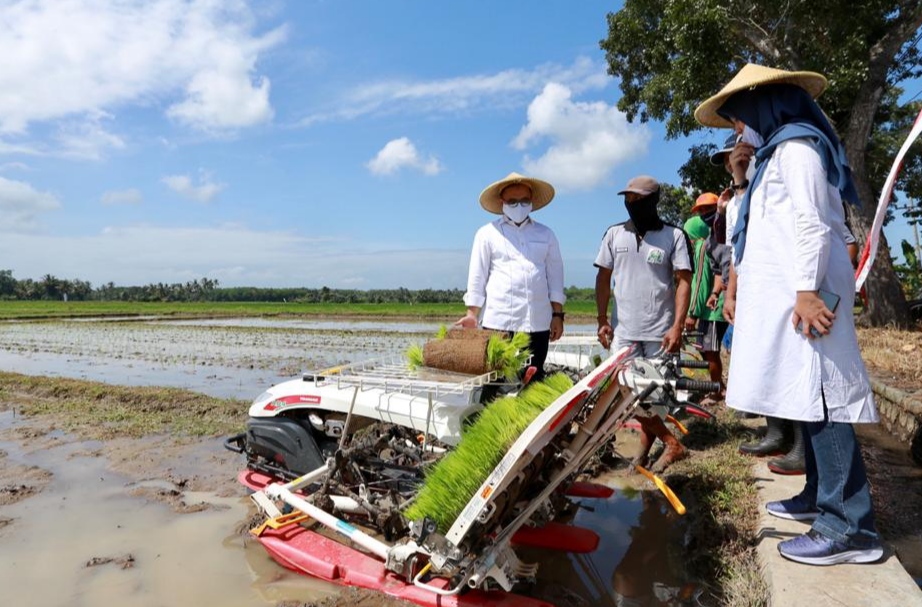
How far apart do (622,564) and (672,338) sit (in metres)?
1.40

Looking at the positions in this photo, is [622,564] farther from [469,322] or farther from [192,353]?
[192,353]

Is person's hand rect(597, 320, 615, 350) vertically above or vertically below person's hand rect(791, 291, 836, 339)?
below

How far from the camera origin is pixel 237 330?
22500 millimetres

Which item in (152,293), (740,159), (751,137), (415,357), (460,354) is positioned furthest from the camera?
(152,293)

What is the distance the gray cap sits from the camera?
3.65 meters

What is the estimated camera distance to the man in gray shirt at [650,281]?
369 centimetres

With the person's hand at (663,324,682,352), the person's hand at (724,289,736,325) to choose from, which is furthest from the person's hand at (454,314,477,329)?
the person's hand at (724,289,736,325)

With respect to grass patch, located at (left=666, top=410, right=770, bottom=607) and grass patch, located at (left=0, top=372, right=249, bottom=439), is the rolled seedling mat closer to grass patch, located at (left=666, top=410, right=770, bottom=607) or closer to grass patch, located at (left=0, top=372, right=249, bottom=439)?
grass patch, located at (left=666, top=410, right=770, bottom=607)

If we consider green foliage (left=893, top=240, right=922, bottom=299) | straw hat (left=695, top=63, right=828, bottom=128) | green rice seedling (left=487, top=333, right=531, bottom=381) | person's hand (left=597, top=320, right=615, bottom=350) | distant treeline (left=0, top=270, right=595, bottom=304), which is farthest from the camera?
distant treeline (left=0, top=270, right=595, bottom=304)

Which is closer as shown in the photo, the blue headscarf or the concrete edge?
the concrete edge

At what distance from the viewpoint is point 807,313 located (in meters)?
2.11

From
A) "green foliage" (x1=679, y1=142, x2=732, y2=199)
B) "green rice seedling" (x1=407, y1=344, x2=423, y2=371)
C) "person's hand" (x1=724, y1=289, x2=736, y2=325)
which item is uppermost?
"green foliage" (x1=679, y1=142, x2=732, y2=199)

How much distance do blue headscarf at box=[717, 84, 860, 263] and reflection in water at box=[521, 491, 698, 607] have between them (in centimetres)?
163

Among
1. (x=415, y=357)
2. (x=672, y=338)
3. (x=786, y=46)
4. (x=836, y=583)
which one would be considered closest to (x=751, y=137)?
(x=672, y=338)
